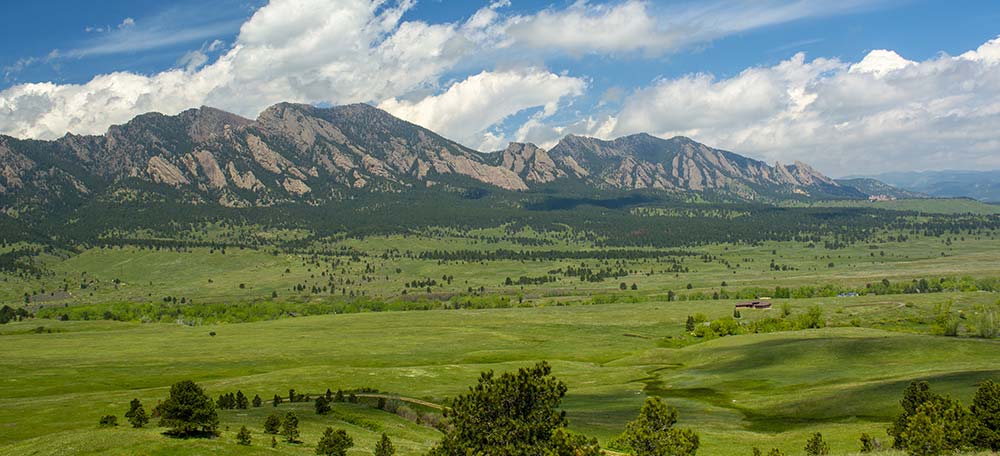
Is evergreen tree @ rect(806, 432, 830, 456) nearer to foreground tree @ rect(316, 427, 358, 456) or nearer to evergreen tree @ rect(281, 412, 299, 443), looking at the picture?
foreground tree @ rect(316, 427, 358, 456)

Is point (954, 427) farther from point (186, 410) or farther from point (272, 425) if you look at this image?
point (186, 410)

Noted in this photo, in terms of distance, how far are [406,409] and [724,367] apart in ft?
233

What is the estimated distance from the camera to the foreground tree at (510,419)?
4088 cm

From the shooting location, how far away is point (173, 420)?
6153 centimetres

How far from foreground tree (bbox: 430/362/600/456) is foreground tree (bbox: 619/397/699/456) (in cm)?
572

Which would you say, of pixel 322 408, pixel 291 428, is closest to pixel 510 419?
pixel 291 428

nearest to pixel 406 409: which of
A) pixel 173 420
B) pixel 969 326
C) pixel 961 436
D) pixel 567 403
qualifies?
pixel 567 403

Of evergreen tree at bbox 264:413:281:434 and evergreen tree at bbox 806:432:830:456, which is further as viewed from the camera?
evergreen tree at bbox 264:413:281:434

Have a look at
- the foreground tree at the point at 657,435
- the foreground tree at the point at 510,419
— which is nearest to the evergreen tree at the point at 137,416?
the foreground tree at the point at 510,419

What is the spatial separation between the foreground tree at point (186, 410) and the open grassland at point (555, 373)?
1955mm

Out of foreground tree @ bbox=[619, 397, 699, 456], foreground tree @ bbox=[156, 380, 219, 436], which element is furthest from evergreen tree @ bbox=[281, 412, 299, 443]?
foreground tree @ bbox=[619, 397, 699, 456]

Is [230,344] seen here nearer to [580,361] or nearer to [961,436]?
[580,361]

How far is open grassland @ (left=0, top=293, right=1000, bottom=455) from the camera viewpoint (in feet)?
251

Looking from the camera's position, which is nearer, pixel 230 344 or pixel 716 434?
pixel 716 434
